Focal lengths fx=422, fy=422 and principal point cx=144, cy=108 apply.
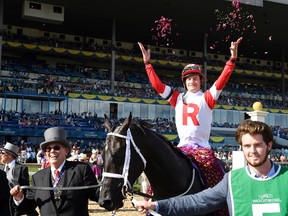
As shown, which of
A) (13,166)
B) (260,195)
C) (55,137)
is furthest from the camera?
(13,166)

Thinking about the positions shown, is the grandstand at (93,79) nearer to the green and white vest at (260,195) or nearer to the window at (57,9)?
the window at (57,9)

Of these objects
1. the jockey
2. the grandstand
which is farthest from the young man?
the grandstand

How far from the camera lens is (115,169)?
3119 millimetres

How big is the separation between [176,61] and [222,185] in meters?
46.4

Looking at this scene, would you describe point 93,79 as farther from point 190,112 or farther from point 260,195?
point 260,195

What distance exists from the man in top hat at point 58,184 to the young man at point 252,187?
125 centimetres

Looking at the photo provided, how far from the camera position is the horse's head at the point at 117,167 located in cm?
302

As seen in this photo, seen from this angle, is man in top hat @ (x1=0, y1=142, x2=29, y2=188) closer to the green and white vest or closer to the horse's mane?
the horse's mane

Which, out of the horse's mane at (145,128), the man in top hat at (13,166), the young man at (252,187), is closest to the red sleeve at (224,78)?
the horse's mane at (145,128)

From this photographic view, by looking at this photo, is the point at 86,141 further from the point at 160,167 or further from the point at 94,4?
the point at 160,167

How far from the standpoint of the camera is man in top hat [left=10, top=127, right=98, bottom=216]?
3529mm

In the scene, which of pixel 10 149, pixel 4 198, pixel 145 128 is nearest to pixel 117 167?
pixel 145 128

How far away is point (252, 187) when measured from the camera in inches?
87.4

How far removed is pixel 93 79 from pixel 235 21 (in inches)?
615
